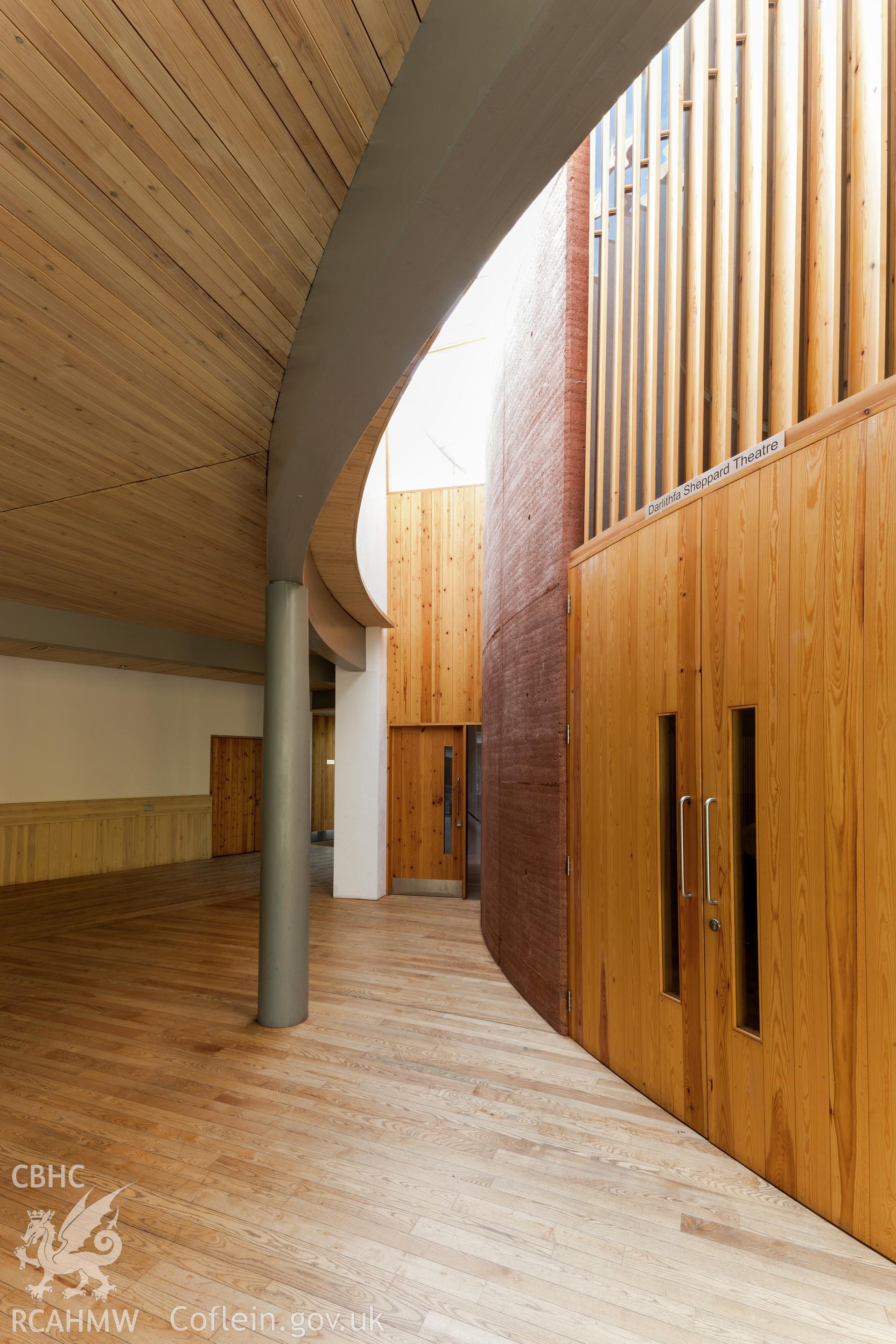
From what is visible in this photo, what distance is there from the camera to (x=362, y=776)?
7.52 m

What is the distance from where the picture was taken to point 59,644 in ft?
21.9

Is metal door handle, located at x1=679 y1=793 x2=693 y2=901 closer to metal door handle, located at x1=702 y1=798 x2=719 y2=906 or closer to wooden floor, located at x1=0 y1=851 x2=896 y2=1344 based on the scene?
metal door handle, located at x1=702 y1=798 x2=719 y2=906

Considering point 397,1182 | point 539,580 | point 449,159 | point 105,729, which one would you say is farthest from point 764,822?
point 105,729

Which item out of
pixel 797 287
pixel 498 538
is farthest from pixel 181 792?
pixel 797 287

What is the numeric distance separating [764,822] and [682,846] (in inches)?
17.5

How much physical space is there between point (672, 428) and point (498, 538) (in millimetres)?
2369

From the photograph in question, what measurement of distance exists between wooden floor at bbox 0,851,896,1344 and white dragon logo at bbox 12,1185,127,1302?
34 millimetres

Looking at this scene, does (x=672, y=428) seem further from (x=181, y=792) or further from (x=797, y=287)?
(x=181, y=792)

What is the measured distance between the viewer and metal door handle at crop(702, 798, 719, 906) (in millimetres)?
2715

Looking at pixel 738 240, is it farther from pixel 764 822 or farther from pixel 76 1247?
pixel 76 1247

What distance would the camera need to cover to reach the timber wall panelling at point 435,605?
775 centimetres

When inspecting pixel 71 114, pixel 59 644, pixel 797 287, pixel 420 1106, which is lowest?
pixel 420 1106

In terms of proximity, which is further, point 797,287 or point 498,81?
point 797,287

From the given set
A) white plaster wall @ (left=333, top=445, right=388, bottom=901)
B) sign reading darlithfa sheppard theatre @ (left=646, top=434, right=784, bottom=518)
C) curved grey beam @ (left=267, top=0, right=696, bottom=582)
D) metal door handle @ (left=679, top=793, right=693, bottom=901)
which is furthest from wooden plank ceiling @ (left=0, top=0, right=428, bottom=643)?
white plaster wall @ (left=333, top=445, right=388, bottom=901)
